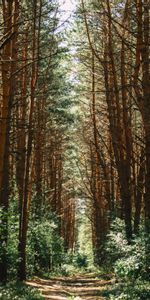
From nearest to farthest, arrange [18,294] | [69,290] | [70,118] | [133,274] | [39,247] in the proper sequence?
1. [18,294]
2. [133,274]
3. [69,290]
4. [39,247]
5. [70,118]

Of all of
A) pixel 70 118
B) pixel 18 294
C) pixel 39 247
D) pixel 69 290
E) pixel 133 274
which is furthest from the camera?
pixel 70 118

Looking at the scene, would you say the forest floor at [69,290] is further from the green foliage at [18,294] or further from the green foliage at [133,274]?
the green foliage at [18,294]

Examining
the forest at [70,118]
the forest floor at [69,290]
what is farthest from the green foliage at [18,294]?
the forest floor at [69,290]

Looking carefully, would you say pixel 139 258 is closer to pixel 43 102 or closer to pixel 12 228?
pixel 12 228

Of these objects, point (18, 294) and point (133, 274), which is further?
point (133, 274)

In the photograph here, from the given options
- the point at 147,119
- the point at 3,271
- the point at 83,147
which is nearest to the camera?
the point at 147,119

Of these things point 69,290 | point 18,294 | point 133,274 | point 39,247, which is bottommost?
point 69,290

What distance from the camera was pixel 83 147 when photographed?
3123cm

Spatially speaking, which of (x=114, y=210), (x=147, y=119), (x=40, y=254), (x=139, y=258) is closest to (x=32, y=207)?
(x=40, y=254)

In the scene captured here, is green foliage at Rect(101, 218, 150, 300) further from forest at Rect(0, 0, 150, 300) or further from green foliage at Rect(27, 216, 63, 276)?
green foliage at Rect(27, 216, 63, 276)

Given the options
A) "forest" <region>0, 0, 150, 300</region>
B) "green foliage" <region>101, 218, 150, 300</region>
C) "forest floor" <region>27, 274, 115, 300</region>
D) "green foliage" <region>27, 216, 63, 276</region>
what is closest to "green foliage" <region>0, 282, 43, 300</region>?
"forest" <region>0, 0, 150, 300</region>

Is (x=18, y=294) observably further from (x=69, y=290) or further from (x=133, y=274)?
(x=69, y=290)

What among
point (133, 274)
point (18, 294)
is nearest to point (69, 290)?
point (133, 274)

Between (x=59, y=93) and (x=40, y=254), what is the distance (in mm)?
7611
